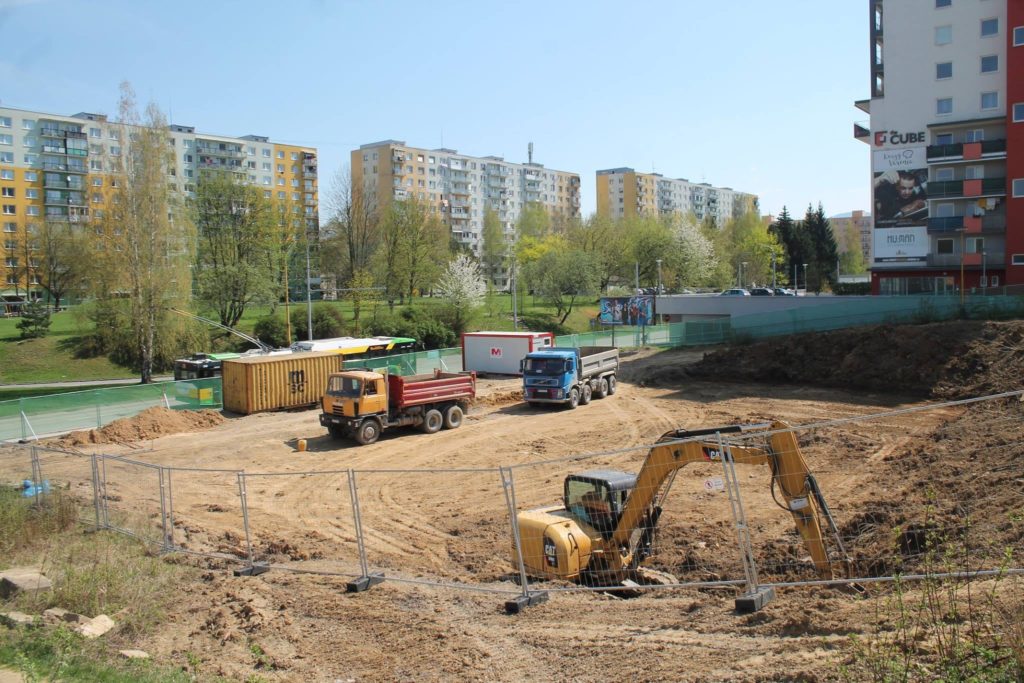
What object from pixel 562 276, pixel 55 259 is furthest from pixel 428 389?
pixel 55 259

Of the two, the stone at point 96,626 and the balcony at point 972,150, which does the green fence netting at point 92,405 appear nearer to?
the stone at point 96,626

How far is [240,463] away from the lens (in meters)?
24.1

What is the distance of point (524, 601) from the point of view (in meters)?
9.81

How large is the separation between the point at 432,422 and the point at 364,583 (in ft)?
54.4

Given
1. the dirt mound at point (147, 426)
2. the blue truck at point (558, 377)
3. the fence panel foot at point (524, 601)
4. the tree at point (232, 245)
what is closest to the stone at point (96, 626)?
the fence panel foot at point (524, 601)

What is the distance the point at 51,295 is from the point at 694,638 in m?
82.3

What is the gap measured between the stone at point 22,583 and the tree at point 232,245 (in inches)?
1950

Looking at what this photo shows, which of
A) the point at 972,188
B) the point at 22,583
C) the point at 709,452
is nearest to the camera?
the point at 709,452

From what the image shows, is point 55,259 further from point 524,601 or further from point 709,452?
point 709,452

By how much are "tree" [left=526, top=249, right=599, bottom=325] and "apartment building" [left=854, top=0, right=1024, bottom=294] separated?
25.8 metres

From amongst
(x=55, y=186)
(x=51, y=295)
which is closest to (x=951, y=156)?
(x=51, y=295)

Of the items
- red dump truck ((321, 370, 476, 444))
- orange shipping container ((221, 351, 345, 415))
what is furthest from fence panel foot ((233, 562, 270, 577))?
orange shipping container ((221, 351, 345, 415))

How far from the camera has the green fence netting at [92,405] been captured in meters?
27.6

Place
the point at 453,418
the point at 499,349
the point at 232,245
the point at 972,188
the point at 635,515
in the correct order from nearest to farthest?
the point at 635,515
the point at 453,418
the point at 499,349
the point at 972,188
the point at 232,245
